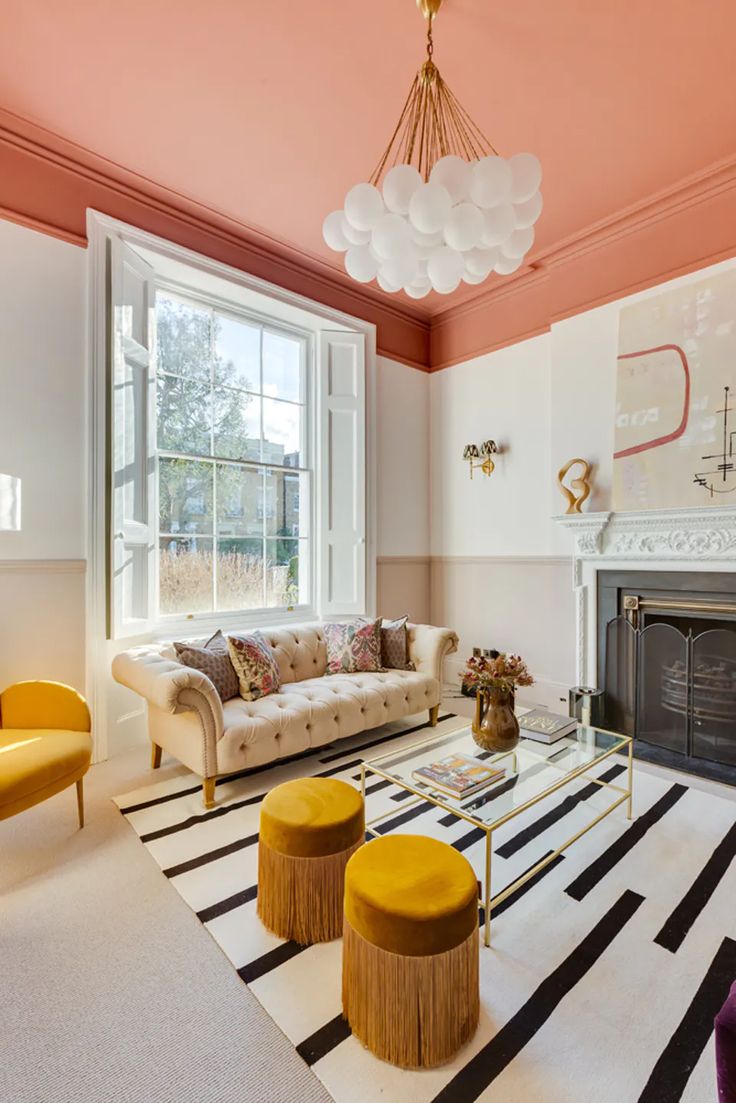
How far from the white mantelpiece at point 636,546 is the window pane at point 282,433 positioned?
222 centimetres

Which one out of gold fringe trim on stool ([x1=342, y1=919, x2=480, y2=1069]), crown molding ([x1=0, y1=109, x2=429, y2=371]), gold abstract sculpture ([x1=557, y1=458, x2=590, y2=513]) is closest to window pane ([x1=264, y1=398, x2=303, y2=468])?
crown molding ([x1=0, y1=109, x2=429, y2=371])

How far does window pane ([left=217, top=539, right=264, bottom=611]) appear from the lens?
13.3 ft

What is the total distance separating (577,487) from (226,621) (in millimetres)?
2782

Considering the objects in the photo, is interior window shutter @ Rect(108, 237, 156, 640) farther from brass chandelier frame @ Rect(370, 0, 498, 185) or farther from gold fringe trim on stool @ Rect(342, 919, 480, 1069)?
gold fringe trim on stool @ Rect(342, 919, 480, 1069)

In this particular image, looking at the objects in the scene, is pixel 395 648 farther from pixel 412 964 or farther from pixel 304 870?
pixel 412 964

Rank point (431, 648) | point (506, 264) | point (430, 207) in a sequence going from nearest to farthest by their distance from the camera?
1. point (430, 207)
2. point (506, 264)
3. point (431, 648)

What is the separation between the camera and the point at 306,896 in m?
1.75

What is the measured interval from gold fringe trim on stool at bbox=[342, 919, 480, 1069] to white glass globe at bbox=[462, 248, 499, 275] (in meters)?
2.34

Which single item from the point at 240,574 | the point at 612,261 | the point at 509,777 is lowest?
the point at 509,777

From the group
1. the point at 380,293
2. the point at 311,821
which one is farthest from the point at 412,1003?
the point at 380,293

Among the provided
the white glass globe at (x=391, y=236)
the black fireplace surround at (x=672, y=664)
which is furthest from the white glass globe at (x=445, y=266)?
the black fireplace surround at (x=672, y=664)

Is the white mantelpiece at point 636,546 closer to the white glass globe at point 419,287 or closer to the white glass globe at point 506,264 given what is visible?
the white glass globe at point 506,264

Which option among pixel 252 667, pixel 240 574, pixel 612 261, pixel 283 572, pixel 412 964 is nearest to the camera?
pixel 412 964

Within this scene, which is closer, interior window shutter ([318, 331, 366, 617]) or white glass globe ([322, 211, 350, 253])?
white glass globe ([322, 211, 350, 253])
